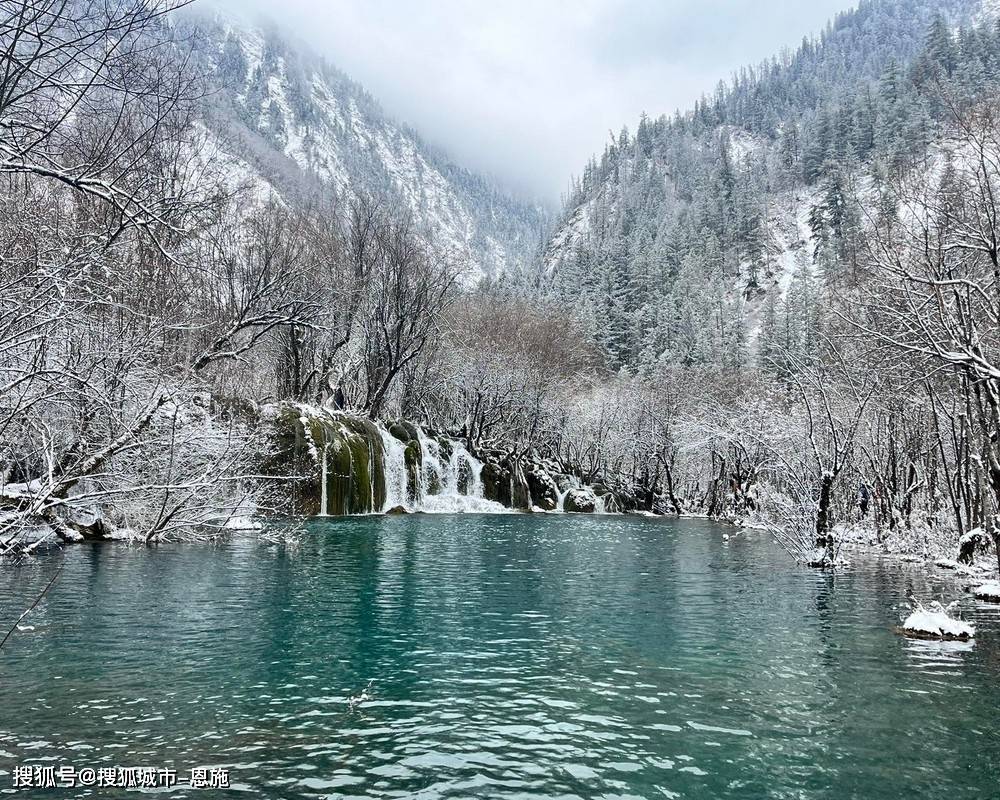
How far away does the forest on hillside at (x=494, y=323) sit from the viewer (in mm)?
6316

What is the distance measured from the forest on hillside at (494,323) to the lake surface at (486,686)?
88.3 inches

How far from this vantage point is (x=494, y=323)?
59.3 m

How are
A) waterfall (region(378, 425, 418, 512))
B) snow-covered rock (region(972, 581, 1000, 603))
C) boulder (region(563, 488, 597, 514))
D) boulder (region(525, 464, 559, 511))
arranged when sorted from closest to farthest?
snow-covered rock (region(972, 581, 1000, 603)) → waterfall (region(378, 425, 418, 512)) → boulder (region(525, 464, 559, 511)) → boulder (region(563, 488, 597, 514))

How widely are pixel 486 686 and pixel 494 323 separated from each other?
5124 centimetres

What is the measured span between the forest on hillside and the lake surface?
7.36ft

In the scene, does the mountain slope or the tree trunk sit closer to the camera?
the tree trunk

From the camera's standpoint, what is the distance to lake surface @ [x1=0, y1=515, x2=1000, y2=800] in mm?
6602

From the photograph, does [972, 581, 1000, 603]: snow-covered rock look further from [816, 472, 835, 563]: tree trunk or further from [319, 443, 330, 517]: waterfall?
[319, 443, 330, 517]: waterfall

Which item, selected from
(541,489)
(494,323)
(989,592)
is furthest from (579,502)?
(989,592)

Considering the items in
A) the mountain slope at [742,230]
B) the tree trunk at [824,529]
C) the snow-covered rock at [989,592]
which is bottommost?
the snow-covered rock at [989,592]

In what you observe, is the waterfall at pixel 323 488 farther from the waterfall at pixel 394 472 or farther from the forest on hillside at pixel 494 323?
the waterfall at pixel 394 472

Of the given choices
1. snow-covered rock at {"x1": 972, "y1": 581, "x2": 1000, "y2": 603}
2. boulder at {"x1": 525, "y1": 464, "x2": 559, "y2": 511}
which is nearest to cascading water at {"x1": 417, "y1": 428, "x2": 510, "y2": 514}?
boulder at {"x1": 525, "y1": 464, "x2": 559, "y2": 511}

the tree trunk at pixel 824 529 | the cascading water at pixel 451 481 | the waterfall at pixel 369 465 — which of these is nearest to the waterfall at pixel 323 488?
the waterfall at pixel 369 465

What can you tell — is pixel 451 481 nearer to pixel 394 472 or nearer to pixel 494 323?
pixel 394 472
